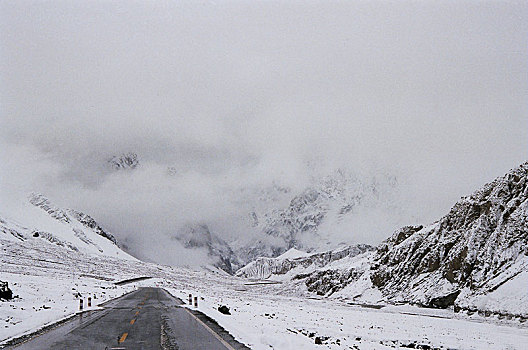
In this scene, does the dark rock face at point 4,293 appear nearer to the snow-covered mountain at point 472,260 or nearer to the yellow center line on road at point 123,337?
the yellow center line on road at point 123,337

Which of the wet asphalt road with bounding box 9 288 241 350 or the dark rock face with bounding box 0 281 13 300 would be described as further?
the dark rock face with bounding box 0 281 13 300

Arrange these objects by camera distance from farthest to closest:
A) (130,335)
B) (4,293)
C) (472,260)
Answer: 1. (472,260)
2. (4,293)
3. (130,335)

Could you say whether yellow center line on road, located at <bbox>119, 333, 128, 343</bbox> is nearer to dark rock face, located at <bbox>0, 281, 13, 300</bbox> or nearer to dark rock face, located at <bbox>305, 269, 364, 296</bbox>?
dark rock face, located at <bbox>0, 281, 13, 300</bbox>

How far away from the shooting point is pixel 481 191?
232ft

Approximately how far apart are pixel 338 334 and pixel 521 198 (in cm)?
4569

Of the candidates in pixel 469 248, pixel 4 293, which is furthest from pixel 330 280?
pixel 4 293

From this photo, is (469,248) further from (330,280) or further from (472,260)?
(330,280)

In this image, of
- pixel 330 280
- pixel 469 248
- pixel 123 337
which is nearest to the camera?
pixel 123 337

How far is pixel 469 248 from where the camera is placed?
62.2 meters

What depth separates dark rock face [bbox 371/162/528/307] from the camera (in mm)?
55578

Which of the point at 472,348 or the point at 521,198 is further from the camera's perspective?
the point at 521,198

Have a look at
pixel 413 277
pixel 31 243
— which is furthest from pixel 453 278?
pixel 31 243

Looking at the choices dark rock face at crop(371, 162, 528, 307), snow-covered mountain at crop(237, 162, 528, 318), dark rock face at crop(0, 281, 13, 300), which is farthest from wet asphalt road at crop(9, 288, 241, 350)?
dark rock face at crop(371, 162, 528, 307)

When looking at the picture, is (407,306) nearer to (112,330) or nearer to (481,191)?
(481,191)
